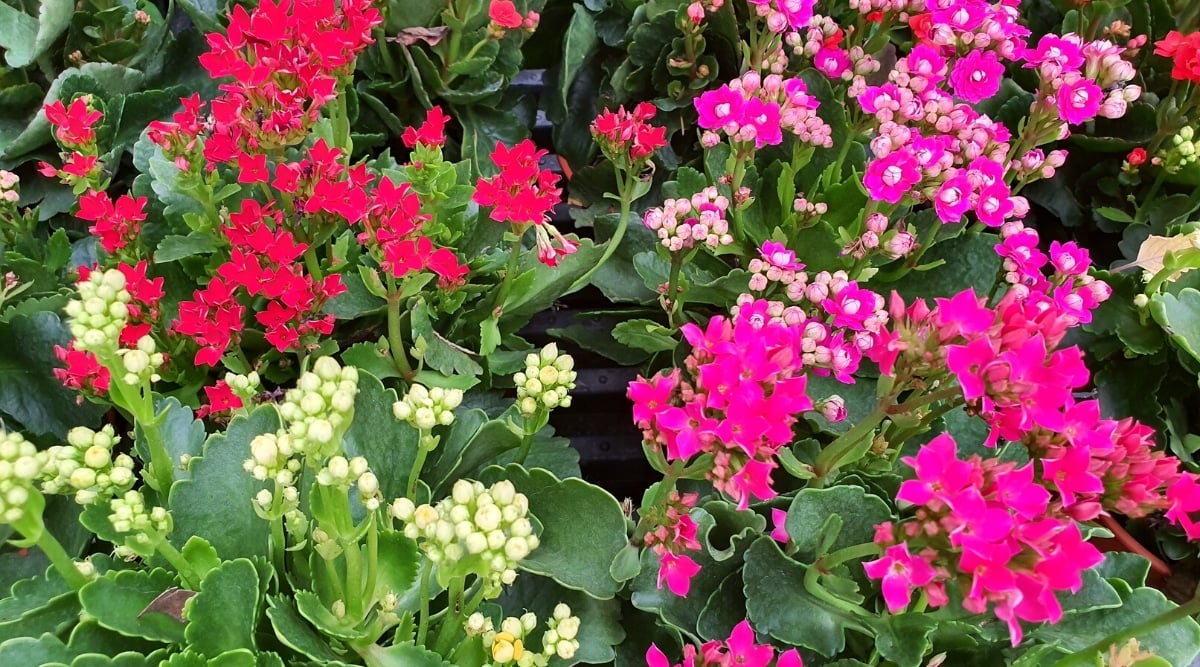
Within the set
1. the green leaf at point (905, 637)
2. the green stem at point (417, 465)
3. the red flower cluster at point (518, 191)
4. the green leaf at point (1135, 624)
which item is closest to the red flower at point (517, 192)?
the red flower cluster at point (518, 191)

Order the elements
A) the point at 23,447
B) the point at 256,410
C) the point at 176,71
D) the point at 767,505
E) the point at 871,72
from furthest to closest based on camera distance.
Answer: the point at 176,71, the point at 871,72, the point at 767,505, the point at 256,410, the point at 23,447

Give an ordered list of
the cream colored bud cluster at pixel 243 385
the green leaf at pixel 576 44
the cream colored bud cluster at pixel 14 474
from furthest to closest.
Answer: the green leaf at pixel 576 44 → the cream colored bud cluster at pixel 243 385 → the cream colored bud cluster at pixel 14 474

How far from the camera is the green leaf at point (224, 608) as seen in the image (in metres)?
0.54

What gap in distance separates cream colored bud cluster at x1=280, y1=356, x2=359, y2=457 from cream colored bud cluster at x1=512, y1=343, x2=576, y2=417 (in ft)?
0.53

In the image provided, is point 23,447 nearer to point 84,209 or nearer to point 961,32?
point 84,209

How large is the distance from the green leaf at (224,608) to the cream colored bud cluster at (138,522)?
0.04 meters

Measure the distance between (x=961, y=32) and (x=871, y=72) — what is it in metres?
0.10

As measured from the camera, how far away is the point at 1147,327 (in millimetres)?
891

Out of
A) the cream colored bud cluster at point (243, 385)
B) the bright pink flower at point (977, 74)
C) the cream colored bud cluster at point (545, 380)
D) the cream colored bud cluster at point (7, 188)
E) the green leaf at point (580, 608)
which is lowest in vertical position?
the green leaf at point (580, 608)

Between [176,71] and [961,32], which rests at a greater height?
[961,32]

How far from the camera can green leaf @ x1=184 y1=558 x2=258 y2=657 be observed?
0.54 m

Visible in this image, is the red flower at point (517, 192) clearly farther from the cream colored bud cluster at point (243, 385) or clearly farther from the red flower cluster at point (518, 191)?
the cream colored bud cluster at point (243, 385)

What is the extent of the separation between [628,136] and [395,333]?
27 centimetres

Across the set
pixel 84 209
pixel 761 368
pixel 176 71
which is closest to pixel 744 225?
pixel 761 368
